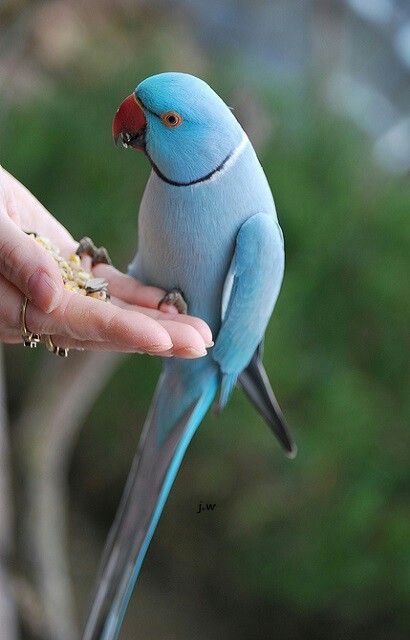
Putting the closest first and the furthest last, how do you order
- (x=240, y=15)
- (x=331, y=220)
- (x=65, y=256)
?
(x=65, y=256) < (x=331, y=220) < (x=240, y=15)

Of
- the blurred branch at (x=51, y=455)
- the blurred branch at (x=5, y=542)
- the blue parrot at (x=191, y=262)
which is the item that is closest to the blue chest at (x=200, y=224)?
the blue parrot at (x=191, y=262)

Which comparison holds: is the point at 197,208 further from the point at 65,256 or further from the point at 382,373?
the point at 382,373

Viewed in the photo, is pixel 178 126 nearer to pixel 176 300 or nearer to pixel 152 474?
pixel 176 300

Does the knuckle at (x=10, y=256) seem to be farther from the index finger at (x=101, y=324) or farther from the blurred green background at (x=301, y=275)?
the blurred green background at (x=301, y=275)

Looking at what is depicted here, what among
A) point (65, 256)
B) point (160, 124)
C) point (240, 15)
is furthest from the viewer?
point (240, 15)

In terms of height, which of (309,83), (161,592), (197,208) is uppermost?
(309,83)

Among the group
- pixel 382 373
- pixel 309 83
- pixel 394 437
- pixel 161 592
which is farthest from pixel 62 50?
pixel 161 592

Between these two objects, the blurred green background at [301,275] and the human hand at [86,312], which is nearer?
the human hand at [86,312]
